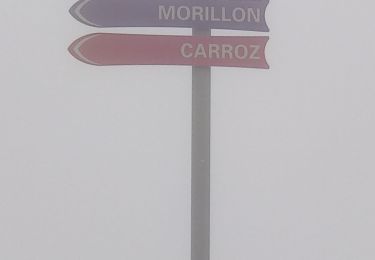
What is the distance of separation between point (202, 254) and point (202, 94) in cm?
30

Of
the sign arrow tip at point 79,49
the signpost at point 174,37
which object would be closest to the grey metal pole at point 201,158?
the signpost at point 174,37

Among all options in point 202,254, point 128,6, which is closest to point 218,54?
point 128,6

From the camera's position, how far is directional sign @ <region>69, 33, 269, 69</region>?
37.1 inches

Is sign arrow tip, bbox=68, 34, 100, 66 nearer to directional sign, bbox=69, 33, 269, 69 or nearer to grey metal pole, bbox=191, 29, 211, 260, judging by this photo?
directional sign, bbox=69, 33, 269, 69

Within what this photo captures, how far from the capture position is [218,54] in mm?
951

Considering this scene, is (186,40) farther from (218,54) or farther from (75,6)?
(75,6)

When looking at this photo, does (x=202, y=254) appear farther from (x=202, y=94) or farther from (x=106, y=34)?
(x=106, y=34)

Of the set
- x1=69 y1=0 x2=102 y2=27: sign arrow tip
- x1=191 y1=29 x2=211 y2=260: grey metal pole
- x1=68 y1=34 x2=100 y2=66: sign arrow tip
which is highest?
x1=69 y1=0 x2=102 y2=27: sign arrow tip

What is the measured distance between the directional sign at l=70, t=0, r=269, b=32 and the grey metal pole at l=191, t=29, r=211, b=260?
0.09 meters

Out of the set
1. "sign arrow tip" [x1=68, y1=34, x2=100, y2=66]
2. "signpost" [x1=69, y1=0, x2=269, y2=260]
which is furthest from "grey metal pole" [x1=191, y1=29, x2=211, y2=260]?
"sign arrow tip" [x1=68, y1=34, x2=100, y2=66]

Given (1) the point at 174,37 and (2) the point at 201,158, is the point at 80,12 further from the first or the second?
(2) the point at 201,158

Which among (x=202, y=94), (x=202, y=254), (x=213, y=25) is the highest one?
(x=213, y=25)

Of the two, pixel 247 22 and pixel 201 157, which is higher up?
pixel 247 22

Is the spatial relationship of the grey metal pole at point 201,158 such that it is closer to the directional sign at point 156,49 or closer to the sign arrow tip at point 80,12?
the directional sign at point 156,49
